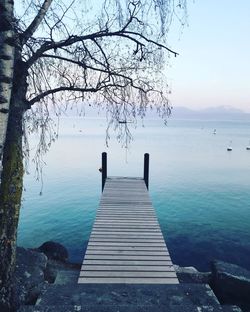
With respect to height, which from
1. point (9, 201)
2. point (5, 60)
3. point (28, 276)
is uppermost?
point (5, 60)

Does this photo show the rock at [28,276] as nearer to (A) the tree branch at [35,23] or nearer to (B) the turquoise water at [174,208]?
(A) the tree branch at [35,23]

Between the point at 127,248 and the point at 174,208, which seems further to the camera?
the point at 174,208

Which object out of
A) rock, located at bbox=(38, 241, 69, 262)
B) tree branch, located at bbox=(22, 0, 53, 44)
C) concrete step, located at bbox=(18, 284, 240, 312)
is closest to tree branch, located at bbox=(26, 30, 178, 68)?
tree branch, located at bbox=(22, 0, 53, 44)

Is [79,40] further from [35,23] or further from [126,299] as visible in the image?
[126,299]

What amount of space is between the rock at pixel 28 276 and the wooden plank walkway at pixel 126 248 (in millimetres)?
1552

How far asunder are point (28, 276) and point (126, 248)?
107 inches

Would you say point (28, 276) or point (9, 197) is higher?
point (9, 197)

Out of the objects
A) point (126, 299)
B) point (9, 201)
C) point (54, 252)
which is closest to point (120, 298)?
point (126, 299)

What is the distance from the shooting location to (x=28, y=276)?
8469 millimetres

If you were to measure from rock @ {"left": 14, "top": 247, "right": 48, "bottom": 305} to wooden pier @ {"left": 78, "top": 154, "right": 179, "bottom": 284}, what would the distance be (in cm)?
156

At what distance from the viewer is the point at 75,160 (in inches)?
2308

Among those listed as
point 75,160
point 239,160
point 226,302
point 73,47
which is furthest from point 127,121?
point 239,160

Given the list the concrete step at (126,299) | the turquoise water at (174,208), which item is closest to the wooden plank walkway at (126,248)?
the concrete step at (126,299)

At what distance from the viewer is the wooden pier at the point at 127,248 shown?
282 inches
